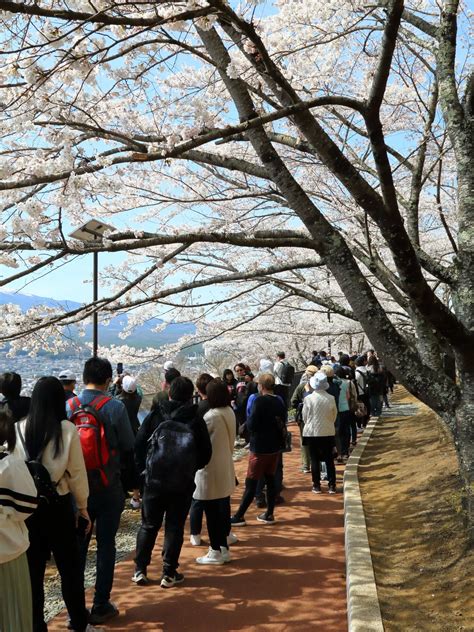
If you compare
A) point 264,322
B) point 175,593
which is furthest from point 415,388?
point 264,322

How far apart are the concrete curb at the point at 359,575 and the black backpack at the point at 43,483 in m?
1.99

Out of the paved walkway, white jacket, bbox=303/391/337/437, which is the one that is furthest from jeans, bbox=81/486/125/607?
white jacket, bbox=303/391/337/437

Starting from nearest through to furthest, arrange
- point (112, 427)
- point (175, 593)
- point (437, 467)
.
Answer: point (112, 427) < point (175, 593) < point (437, 467)

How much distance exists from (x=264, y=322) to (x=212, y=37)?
1976 centimetres

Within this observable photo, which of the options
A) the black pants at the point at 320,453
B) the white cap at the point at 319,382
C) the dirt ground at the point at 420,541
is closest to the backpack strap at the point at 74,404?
the dirt ground at the point at 420,541

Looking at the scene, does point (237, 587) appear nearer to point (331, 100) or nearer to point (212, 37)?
point (331, 100)

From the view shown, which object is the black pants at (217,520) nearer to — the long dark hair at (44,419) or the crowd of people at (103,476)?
the crowd of people at (103,476)

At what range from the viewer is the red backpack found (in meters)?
3.88

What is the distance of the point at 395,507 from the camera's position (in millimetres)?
6172

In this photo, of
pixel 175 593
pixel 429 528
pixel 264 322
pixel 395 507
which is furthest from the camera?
pixel 264 322

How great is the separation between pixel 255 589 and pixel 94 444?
1.88 meters

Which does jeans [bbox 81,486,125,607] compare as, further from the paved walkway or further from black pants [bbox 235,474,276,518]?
black pants [bbox 235,474,276,518]

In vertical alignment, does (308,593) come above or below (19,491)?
below

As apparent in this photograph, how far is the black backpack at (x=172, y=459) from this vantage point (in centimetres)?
449
